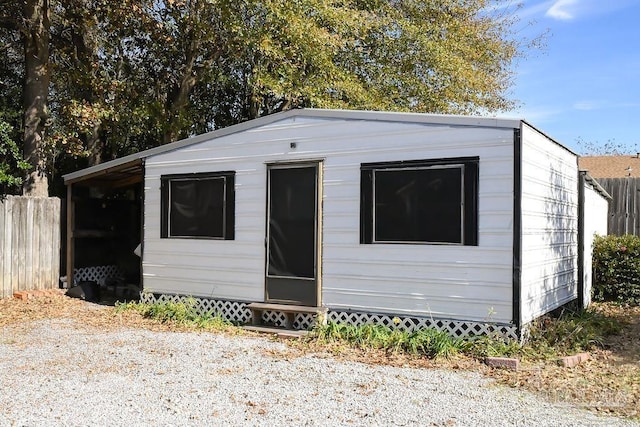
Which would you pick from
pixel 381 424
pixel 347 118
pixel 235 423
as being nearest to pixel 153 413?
pixel 235 423

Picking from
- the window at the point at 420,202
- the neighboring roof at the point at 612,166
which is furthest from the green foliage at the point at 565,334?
the neighboring roof at the point at 612,166

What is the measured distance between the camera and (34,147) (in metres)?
12.1

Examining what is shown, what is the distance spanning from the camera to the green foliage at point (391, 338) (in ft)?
21.2

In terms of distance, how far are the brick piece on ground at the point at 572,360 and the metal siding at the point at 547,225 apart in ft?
2.00

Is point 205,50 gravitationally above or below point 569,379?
above

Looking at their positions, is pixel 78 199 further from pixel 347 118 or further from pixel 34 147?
pixel 347 118

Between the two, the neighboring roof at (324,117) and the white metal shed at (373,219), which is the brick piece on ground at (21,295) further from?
the white metal shed at (373,219)

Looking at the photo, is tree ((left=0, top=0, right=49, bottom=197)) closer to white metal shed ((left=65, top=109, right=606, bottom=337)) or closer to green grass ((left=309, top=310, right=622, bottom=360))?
white metal shed ((left=65, top=109, right=606, bottom=337))

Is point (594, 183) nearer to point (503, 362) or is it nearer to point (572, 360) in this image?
point (572, 360)

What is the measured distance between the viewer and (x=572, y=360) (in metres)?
6.20

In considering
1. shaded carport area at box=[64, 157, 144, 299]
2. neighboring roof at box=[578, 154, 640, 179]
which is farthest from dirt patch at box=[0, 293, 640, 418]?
neighboring roof at box=[578, 154, 640, 179]

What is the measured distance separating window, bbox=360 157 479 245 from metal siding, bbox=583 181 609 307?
3.94 m

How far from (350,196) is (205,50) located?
27.9ft

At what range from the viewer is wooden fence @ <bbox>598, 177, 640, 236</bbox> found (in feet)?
43.5
